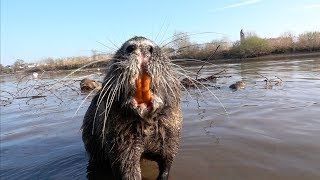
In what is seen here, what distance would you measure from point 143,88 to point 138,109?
292mm

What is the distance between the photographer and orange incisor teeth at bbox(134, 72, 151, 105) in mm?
3592

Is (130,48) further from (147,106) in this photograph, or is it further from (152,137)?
(152,137)

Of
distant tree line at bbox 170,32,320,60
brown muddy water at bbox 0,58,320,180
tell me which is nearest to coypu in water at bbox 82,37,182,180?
brown muddy water at bbox 0,58,320,180

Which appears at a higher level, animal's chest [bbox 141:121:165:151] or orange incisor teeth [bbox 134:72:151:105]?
orange incisor teeth [bbox 134:72:151:105]

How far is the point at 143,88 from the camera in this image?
363cm

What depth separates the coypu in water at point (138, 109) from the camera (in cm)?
358

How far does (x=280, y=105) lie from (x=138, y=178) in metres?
5.44

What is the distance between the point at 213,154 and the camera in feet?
18.6

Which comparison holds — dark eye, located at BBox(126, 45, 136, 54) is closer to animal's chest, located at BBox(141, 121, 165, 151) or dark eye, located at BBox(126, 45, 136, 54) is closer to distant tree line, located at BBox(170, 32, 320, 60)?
animal's chest, located at BBox(141, 121, 165, 151)

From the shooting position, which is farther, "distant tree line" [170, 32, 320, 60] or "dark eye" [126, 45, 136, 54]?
"distant tree line" [170, 32, 320, 60]

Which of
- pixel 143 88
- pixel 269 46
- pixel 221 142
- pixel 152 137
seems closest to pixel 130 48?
pixel 143 88

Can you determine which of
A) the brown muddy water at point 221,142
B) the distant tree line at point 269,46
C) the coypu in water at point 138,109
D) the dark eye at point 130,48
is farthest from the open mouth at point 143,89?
the distant tree line at point 269,46

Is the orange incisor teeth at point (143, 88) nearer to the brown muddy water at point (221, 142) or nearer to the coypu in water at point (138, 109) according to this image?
the coypu in water at point (138, 109)

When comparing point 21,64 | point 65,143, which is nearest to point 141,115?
point 65,143
